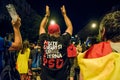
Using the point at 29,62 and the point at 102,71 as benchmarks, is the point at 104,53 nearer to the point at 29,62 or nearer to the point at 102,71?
the point at 102,71

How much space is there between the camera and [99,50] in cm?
424

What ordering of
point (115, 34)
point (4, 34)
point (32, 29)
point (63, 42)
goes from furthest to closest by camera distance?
point (32, 29)
point (63, 42)
point (4, 34)
point (115, 34)

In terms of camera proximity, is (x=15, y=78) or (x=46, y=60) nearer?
(x=15, y=78)

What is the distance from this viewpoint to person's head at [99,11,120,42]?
436cm

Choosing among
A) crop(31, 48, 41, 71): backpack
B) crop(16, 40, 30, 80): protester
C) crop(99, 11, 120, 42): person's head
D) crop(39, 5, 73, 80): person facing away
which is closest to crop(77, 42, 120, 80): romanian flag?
crop(99, 11, 120, 42): person's head

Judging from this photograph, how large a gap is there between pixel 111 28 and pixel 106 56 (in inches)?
14.5

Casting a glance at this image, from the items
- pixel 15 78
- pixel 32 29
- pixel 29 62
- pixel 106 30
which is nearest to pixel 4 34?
pixel 15 78

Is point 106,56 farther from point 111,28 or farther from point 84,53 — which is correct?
point 111,28

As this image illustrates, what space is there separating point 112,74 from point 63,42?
391cm

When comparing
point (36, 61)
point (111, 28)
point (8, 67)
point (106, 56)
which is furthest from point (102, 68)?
point (36, 61)

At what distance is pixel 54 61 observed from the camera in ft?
26.2

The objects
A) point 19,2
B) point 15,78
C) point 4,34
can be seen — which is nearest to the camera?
point 15,78

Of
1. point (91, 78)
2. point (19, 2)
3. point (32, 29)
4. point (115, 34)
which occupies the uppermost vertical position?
point (19, 2)

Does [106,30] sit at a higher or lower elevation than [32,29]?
lower
